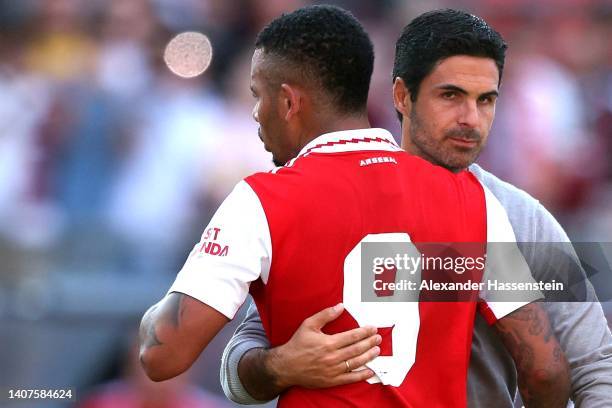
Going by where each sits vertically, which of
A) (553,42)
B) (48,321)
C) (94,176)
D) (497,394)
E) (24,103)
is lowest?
(497,394)

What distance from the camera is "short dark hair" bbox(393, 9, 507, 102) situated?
3.64 m

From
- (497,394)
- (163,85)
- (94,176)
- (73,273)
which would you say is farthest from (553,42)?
(497,394)

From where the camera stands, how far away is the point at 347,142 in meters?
3.17

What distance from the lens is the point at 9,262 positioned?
234 inches

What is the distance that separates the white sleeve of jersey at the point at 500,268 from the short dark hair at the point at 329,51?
505 mm

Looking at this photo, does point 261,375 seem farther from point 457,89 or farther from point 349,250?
point 457,89

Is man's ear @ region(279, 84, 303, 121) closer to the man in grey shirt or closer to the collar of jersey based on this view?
the collar of jersey

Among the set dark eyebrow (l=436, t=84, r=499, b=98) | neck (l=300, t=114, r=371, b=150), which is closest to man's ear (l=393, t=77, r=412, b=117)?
dark eyebrow (l=436, t=84, r=499, b=98)

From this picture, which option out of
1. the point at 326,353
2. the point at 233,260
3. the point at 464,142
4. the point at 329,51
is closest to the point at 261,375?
the point at 326,353

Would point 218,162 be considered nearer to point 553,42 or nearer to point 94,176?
point 94,176

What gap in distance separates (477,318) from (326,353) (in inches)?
24.2

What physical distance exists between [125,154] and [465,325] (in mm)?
3897

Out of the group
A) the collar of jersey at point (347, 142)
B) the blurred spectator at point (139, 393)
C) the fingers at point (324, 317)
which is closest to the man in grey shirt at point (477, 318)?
the fingers at point (324, 317)

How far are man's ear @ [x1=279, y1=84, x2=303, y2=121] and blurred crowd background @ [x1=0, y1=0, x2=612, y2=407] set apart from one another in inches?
105
